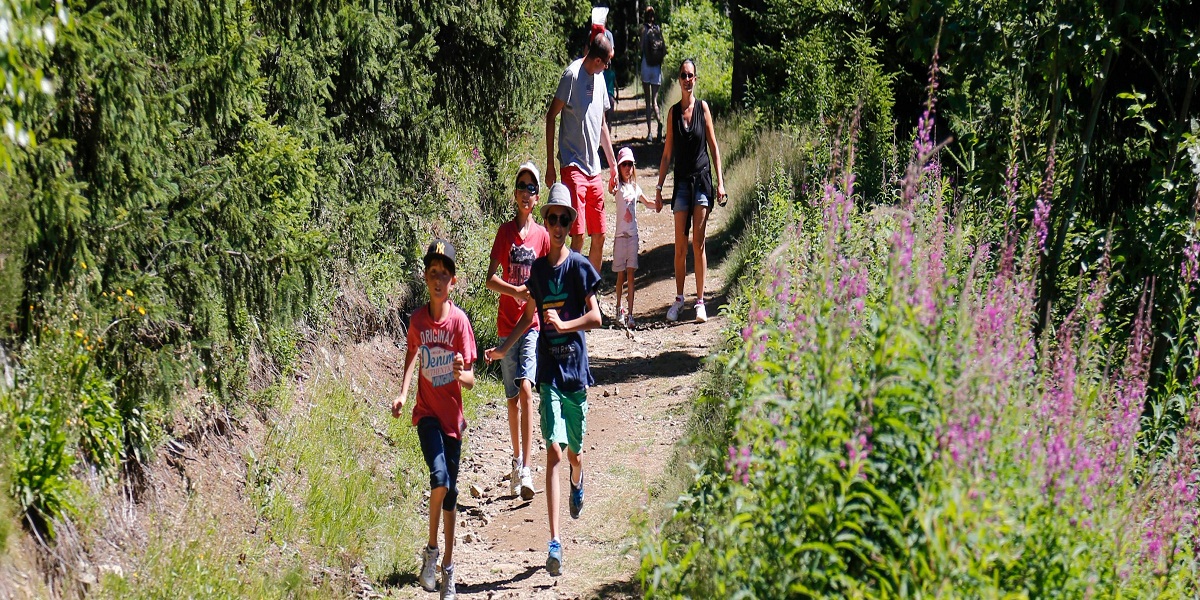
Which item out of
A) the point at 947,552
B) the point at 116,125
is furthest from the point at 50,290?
the point at 947,552

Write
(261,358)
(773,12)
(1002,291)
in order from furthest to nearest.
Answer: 1. (773,12)
2. (261,358)
3. (1002,291)

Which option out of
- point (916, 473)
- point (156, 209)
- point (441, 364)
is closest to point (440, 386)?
point (441, 364)

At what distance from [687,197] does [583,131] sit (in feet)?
4.40

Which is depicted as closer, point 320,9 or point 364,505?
point 364,505

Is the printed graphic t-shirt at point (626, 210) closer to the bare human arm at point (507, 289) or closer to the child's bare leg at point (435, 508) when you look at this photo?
the bare human arm at point (507, 289)

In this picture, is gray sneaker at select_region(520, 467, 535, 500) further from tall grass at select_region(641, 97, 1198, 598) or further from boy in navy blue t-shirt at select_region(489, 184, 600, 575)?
tall grass at select_region(641, 97, 1198, 598)

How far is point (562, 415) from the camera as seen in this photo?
7.02 metres

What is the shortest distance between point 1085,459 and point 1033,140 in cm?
557

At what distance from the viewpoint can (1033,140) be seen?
Answer: 902cm

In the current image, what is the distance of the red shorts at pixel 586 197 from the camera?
10445 millimetres

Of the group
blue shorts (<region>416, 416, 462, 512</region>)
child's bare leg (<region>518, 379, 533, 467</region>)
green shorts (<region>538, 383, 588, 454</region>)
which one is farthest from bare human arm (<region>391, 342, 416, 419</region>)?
child's bare leg (<region>518, 379, 533, 467</region>)

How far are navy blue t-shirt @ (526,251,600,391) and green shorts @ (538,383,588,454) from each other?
0.16ft

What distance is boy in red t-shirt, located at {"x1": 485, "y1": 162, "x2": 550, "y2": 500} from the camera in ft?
24.3

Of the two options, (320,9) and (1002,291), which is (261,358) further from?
(1002,291)
